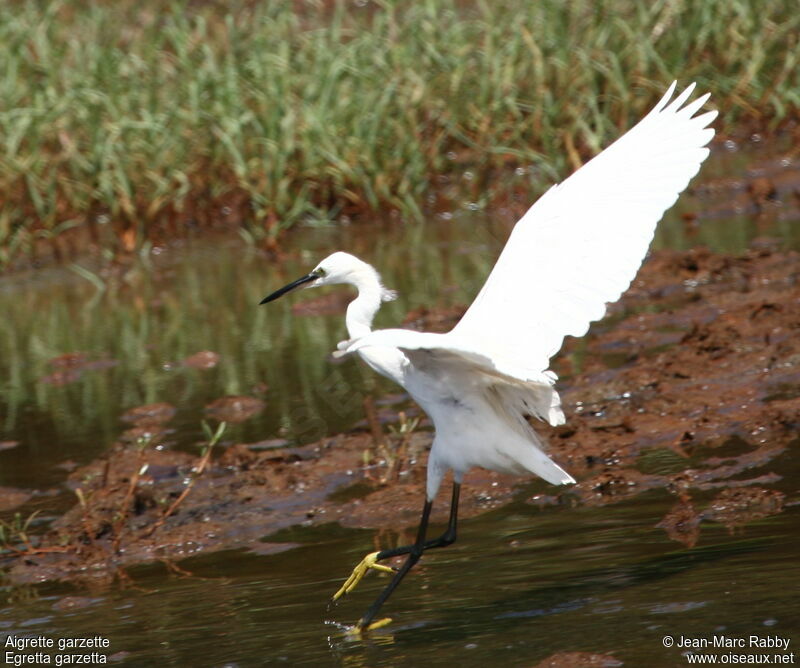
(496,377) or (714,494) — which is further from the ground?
(496,377)

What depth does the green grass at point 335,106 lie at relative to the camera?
11.3m

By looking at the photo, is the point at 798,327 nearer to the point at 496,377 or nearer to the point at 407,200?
the point at 496,377

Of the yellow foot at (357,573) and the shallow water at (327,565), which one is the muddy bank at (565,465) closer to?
the shallow water at (327,565)

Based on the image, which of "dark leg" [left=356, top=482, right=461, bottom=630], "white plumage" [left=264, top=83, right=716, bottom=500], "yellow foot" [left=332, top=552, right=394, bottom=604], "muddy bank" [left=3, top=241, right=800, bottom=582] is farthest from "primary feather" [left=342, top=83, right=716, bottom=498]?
"muddy bank" [left=3, top=241, right=800, bottom=582]

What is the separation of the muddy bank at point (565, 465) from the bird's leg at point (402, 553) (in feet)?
2.16

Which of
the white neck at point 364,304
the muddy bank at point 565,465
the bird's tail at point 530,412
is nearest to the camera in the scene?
the bird's tail at point 530,412

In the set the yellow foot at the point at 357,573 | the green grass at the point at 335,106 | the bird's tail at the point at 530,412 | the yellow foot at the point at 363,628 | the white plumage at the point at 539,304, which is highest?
the green grass at the point at 335,106

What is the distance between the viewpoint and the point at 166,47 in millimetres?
14773

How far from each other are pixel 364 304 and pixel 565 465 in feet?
4.83

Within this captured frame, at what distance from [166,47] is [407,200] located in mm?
4473

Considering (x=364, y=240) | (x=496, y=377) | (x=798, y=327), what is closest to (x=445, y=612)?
(x=496, y=377)

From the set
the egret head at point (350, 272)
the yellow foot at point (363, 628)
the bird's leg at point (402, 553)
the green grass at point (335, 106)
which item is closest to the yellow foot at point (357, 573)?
the bird's leg at point (402, 553)

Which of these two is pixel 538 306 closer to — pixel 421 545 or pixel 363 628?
pixel 421 545

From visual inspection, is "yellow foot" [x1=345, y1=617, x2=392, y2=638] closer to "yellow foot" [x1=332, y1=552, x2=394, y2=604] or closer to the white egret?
the white egret
